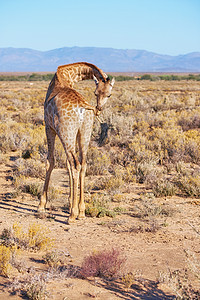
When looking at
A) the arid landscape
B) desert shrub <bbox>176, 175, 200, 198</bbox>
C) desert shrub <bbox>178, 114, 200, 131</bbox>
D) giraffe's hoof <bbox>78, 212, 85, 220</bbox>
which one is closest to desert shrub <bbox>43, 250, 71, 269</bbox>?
the arid landscape

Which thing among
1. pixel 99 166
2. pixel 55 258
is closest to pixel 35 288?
pixel 55 258

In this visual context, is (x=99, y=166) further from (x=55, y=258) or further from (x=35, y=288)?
(x=35, y=288)

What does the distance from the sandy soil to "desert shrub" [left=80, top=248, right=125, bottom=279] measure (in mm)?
92

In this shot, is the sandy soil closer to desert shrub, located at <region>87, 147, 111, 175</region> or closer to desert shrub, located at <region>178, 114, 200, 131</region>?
desert shrub, located at <region>87, 147, 111, 175</region>

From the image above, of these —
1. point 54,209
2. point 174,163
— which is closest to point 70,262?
point 54,209

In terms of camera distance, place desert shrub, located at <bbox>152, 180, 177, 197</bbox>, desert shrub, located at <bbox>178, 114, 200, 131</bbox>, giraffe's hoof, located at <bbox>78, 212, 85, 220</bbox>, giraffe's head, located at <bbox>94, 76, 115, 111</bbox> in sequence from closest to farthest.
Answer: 1. giraffe's head, located at <bbox>94, 76, 115, 111</bbox>
2. giraffe's hoof, located at <bbox>78, 212, 85, 220</bbox>
3. desert shrub, located at <bbox>152, 180, 177, 197</bbox>
4. desert shrub, located at <bbox>178, 114, 200, 131</bbox>

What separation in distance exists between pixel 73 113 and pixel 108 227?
6.81 ft

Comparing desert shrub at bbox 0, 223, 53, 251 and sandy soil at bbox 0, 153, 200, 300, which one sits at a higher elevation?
desert shrub at bbox 0, 223, 53, 251

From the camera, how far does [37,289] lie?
360 centimetres

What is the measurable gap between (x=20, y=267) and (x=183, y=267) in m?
2.10

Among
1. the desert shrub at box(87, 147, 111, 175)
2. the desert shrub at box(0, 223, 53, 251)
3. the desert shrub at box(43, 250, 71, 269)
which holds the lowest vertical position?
the desert shrub at box(43, 250, 71, 269)

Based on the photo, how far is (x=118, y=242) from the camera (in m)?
5.14

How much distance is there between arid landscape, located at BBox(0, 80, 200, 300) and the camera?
3834 mm

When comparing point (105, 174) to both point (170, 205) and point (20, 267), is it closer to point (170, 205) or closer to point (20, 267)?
point (170, 205)
